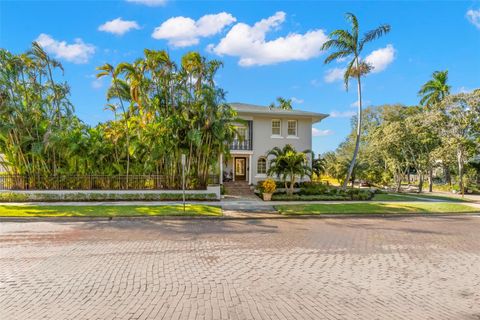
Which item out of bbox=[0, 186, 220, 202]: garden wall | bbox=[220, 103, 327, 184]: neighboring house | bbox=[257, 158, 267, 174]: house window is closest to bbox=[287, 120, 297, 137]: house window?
bbox=[220, 103, 327, 184]: neighboring house

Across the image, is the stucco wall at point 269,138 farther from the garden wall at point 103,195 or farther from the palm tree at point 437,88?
the palm tree at point 437,88

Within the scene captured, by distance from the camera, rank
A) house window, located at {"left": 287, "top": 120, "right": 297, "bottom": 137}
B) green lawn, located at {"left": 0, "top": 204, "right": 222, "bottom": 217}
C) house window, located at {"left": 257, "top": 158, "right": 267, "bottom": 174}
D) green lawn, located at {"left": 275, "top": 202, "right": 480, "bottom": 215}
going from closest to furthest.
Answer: green lawn, located at {"left": 0, "top": 204, "right": 222, "bottom": 217} → green lawn, located at {"left": 275, "top": 202, "right": 480, "bottom": 215} → house window, located at {"left": 257, "top": 158, "right": 267, "bottom": 174} → house window, located at {"left": 287, "top": 120, "right": 297, "bottom": 137}

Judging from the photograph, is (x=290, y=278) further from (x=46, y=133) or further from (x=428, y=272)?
(x=46, y=133)

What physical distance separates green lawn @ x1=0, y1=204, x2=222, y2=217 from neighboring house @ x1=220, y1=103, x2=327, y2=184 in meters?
9.72

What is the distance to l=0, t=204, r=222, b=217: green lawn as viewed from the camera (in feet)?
41.8

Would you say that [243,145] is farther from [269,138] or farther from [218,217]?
[218,217]

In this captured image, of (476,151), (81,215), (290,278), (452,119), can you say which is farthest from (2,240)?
(476,151)

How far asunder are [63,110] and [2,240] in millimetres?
11864

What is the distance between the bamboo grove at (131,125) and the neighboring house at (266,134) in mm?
5582

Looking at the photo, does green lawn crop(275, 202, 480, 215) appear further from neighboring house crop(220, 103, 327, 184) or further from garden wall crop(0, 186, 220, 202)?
neighboring house crop(220, 103, 327, 184)

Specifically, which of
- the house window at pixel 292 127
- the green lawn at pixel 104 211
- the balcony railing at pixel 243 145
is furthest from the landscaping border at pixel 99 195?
the house window at pixel 292 127

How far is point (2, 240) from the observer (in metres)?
8.56

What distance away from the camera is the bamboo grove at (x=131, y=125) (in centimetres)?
1686

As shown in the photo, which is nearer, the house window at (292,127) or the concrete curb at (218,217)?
the concrete curb at (218,217)
